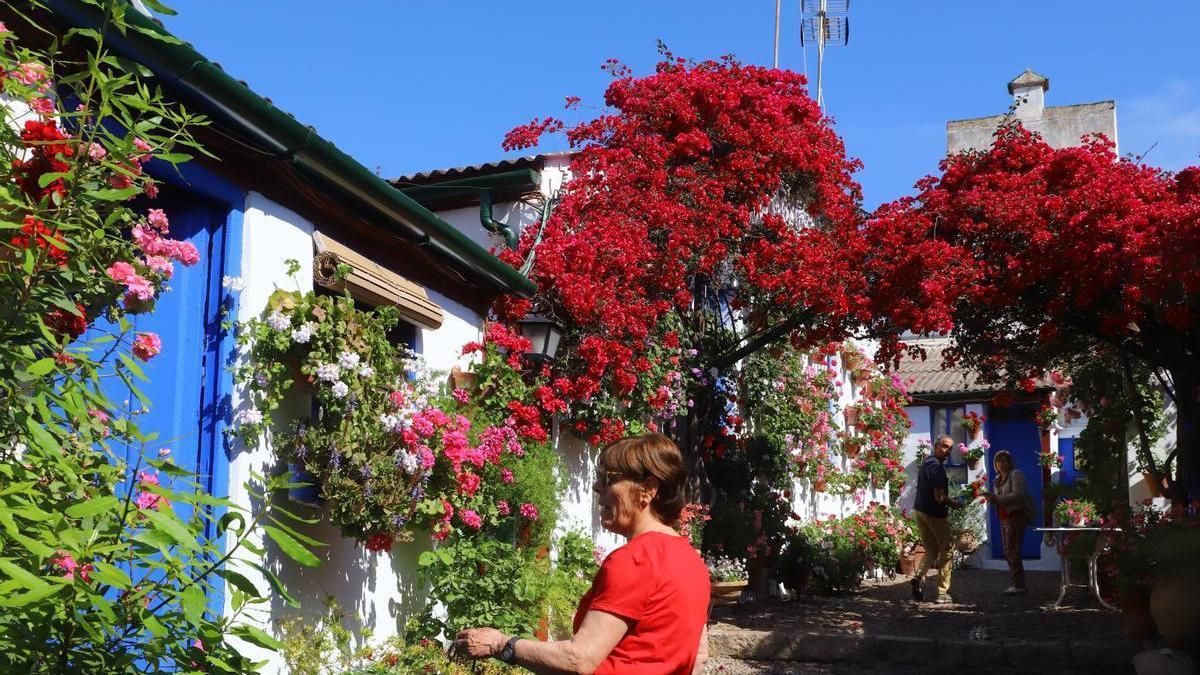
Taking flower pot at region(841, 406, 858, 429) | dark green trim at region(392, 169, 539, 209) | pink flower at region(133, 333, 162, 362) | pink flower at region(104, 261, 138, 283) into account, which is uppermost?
dark green trim at region(392, 169, 539, 209)

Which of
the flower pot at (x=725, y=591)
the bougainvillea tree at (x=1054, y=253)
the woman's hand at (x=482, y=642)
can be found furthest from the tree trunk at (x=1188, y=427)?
the woman's hand at (x=482, y=642)

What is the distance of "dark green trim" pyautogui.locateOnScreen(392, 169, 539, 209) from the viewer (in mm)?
9414

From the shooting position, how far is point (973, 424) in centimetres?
2128

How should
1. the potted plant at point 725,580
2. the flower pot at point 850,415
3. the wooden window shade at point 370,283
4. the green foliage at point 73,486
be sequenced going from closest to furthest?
the green foliage at point 73,486
the wooden window shade at point 370,283
the potted plant at point 725,580
the flower pot at point 850,415

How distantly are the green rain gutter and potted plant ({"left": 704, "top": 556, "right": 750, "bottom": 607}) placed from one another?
4.99m

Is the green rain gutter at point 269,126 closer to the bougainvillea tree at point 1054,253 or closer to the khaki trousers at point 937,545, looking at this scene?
the bougainvillea tree at point 1054,253

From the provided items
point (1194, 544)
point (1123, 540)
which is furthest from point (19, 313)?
point (1123, 540)

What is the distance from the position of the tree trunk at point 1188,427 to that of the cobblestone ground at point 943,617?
1.40 m

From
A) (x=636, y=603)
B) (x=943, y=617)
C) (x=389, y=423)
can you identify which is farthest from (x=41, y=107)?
(x=943, y=617)

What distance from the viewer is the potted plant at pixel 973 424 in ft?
69.8

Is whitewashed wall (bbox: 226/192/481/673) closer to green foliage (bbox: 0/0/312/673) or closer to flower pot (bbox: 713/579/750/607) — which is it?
green foliage (bbox: 0/0/312/673)

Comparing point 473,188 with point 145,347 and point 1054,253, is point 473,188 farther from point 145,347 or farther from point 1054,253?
point 145,347

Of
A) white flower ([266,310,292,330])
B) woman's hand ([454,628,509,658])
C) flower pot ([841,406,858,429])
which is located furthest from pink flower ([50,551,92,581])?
flower pot ([841,406,858,429])

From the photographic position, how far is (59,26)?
14.2 ft
